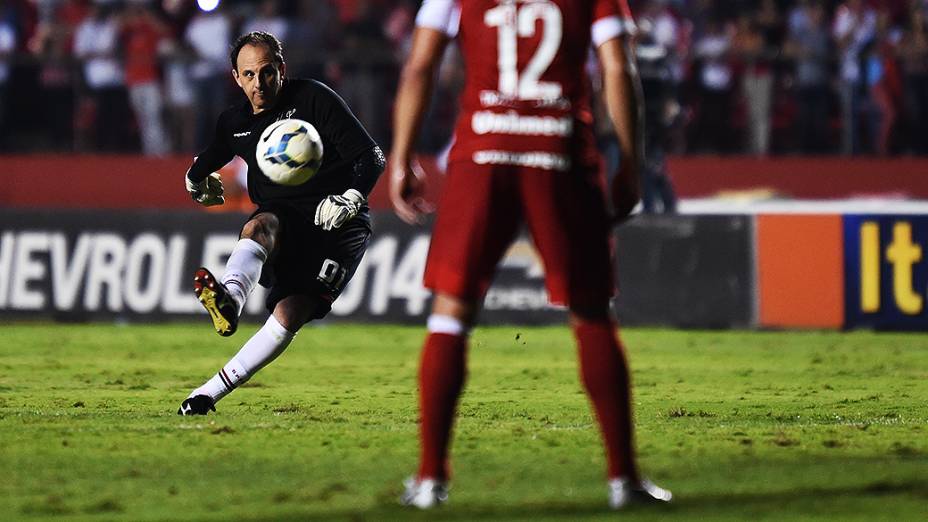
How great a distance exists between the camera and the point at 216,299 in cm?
846

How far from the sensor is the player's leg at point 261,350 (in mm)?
9039

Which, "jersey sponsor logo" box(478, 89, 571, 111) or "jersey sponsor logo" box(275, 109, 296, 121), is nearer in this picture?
"jersey sponsor logo" box(478, 89, 571, 111)

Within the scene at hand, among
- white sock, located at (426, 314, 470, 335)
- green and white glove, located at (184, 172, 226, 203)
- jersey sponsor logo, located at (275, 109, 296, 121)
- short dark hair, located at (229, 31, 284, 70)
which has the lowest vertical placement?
white sock, located at (426, 314, 470, 335)

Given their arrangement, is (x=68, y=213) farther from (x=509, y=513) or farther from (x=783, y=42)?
(x=509, y=513)

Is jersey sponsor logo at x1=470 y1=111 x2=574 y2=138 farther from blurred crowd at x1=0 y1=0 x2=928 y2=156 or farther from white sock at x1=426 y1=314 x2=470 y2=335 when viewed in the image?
blurred crowd at x1=0 y1=0 x2=928 y2=156

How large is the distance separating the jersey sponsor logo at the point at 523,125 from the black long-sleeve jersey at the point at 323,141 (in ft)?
10.5

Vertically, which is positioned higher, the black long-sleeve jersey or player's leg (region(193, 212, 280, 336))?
the black long-sleeve jersey

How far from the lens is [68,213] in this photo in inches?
652

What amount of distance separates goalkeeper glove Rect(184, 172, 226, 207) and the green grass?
3.98 ft

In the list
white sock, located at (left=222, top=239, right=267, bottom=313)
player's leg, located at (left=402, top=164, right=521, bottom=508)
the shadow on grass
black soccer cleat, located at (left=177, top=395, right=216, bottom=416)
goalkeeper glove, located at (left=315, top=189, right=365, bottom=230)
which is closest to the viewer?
the shadow on grass

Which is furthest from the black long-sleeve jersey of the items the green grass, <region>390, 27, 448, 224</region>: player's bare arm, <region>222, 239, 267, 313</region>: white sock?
<region>390, 27, 448, 224</region>: player's bare arm

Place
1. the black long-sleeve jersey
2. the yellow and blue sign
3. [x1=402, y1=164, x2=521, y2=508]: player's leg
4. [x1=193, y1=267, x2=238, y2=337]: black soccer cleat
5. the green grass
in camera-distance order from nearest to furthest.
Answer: [x1=402, y1=164, x2=521, y2=508]: player's leg < the green grass < [x1=193, y1=267, x2=238, y2=337]: black soccer cleat < the black long-sleeve jersey < the yellow and blue sign

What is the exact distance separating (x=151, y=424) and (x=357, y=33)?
11942 millimetres

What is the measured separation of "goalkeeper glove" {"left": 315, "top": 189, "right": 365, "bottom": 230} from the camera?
29.1 feet
